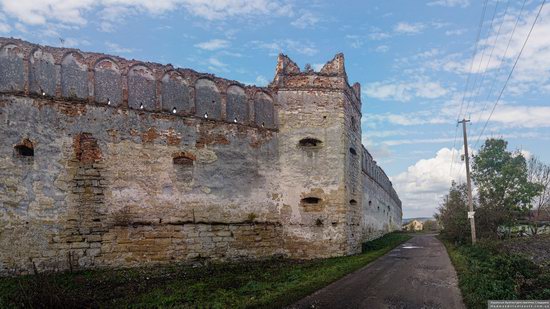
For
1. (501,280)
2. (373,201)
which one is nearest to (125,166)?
(501,280)

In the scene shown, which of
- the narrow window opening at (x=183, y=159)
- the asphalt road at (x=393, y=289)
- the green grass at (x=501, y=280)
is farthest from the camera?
the narrow window opening at (x=183, y=159)

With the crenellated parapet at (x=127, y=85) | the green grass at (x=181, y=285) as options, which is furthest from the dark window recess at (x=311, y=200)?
the crenellated parapet at (x=127, y=85)

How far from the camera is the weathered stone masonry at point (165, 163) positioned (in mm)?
10688

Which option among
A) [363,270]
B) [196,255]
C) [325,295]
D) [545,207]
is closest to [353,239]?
[363,270]

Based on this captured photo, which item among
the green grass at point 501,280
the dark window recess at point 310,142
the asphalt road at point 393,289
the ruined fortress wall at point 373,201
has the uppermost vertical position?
the dark window recess at point 310,142

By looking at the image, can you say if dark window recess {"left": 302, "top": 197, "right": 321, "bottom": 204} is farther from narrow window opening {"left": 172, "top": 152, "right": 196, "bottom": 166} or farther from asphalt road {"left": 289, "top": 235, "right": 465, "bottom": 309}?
narrow window opening {"left": 172, "top": 152, "right": 196, "bottom": 166}

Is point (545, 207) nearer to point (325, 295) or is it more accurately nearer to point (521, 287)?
point (521, 287)

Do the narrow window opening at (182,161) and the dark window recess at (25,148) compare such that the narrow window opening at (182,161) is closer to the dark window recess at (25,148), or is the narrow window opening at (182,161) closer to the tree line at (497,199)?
the dark window recess at (25,148)

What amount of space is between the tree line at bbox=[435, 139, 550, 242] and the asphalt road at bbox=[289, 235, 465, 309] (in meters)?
8.85

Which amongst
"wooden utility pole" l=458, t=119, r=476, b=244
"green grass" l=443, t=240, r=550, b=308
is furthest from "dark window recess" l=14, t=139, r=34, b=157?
"wooden utility pole" l=458, t=119, r=476, b=244

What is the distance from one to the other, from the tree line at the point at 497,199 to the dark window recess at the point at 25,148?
18.5 m

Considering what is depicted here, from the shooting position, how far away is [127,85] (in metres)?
12.4

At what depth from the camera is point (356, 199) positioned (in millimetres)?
16828

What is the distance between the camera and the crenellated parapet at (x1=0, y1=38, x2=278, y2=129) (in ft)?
35.9
